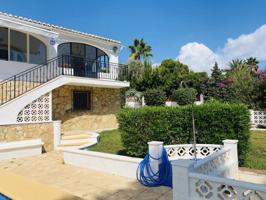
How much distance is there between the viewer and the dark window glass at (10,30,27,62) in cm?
1620

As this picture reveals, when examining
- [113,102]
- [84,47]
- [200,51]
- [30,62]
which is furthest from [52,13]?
[200,51]

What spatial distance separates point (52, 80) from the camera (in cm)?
1438

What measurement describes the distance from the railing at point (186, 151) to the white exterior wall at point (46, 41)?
1150 centimetres

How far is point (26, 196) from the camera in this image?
589 centimetres

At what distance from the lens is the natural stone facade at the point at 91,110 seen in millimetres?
17422

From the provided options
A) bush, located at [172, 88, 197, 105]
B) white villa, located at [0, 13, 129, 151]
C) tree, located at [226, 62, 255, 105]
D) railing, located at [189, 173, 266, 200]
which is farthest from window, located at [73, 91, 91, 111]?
bush, located at [172, 88, 197, 105]

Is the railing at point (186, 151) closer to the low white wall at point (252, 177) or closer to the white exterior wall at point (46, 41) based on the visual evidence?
the low white wall at point (252, 177)

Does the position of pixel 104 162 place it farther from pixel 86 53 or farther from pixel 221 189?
pixel 86 53

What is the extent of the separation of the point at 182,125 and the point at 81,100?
11563 millimetres

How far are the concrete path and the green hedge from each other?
2.29 metres

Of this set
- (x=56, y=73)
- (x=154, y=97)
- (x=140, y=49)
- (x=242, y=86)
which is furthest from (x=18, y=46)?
(x=140, y=49)

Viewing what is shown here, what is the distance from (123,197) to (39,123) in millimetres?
7864

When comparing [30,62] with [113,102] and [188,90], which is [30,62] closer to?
[113,102]

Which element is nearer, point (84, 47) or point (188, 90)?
point (84, 47)
